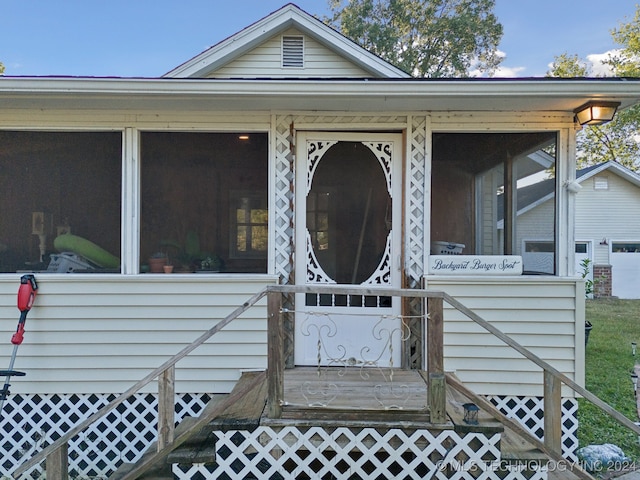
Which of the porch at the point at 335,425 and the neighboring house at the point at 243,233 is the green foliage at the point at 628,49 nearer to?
the neighboring house at the point at 243,233

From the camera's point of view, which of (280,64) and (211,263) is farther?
(280,64)

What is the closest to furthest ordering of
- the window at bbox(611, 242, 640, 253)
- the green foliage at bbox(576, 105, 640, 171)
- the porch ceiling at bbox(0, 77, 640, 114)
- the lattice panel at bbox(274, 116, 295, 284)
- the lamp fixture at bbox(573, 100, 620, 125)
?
the porch ceiling at bbox(0, 77, 640, 114) < the lamp fixture at bbox(573, 100, 620, 125) < the lattice panel at bbox(274, 116, 295, 284) < the window at bbox(611, 242, 640, 253) < the green foliage at bbox(576, 105, 640, 171)

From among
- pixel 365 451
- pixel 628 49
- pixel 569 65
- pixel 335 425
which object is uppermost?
pixel 569 65

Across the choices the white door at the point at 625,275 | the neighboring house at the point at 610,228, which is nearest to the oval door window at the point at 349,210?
the neighboring house at the point at 610,228

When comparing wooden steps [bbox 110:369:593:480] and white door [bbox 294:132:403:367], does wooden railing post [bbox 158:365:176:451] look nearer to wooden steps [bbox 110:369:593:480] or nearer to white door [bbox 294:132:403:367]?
wooden steps [bbox 110:369:593:480]

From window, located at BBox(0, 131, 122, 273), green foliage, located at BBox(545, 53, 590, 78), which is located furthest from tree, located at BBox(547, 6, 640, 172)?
window, located at BBox(0, 131, 122, 273)

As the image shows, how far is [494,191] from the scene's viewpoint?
357cm

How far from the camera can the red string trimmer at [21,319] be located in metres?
3.26

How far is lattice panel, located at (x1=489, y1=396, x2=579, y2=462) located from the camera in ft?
11.4

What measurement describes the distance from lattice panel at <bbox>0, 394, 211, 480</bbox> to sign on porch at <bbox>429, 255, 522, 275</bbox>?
2.34 metres

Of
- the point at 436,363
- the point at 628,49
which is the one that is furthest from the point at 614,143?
the point at 436,363

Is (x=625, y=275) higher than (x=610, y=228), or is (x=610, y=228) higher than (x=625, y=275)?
(x=610, y=228)

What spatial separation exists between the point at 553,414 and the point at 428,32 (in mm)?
18135

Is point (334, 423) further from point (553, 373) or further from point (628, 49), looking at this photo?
point (628, 49)
